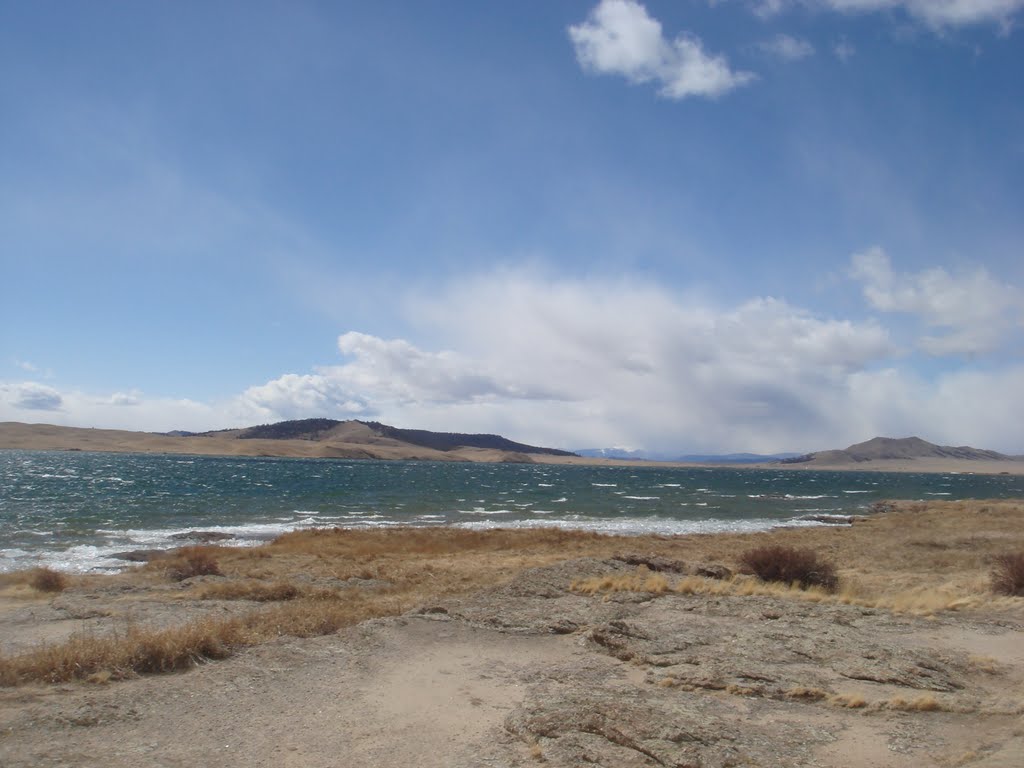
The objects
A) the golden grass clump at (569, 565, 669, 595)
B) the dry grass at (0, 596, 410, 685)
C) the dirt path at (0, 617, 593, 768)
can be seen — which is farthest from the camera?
the golden grass clump at (569, 565, 669, 595)

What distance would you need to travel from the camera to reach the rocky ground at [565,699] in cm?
719

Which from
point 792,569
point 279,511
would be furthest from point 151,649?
point 279,511

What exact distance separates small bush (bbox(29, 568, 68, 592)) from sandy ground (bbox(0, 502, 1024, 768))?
0.69m

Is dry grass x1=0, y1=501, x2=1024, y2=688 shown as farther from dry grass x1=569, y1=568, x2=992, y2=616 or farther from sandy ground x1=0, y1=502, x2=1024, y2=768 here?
sandy ground x1=0, y1=502, x2=1024, y2=768

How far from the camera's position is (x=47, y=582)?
18.0 m

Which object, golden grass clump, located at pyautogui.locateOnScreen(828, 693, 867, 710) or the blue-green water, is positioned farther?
the blue-green water

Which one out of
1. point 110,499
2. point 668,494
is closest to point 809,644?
point 110,499

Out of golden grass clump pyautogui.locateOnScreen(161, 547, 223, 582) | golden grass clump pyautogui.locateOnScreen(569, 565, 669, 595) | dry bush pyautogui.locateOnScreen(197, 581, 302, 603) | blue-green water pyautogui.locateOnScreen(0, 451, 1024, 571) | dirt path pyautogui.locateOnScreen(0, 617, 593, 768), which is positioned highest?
dirt path pyautogui.locateOnScreen(0, 617, 593, 768)

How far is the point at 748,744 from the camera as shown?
750 cm

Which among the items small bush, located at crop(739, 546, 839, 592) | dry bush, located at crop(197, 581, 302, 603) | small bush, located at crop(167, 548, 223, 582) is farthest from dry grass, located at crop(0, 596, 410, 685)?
small bush, located at crop(739, 546, 839, 592)

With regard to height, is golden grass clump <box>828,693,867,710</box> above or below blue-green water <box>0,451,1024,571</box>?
above

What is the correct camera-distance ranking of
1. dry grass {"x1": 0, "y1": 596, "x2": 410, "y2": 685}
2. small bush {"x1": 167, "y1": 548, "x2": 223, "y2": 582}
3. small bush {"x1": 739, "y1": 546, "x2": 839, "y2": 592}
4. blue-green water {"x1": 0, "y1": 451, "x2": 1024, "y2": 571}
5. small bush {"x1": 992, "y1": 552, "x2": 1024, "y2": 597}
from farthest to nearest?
blue-green water {"x1": 0, "y1": 451, "x2": 1024, "y2": 571}
small bush {"x1": 167, "y1": 548, "x2": 223, "y2": 582}
small bush {"x1": 739, "y1": 546, "x2": 839, "y2": 592}
small bush {"x1": 992, "y1": 552, "x2": 1024, "y2": 597}
dry grass {"x1": 0, "y1": 596, "x2": 410, "y2": 685}

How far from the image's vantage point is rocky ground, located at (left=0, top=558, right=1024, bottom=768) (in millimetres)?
7188

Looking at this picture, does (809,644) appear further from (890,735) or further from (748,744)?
(748,744)
